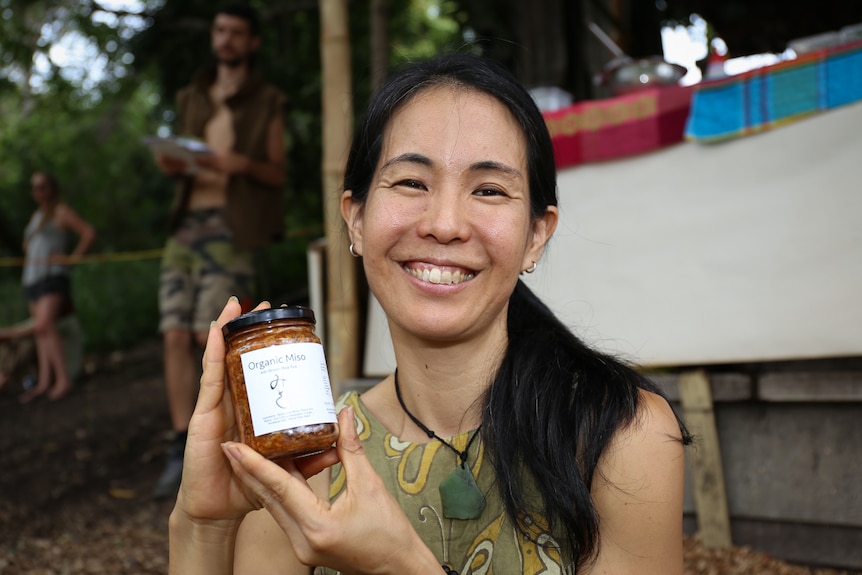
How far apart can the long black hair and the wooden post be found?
1293mm

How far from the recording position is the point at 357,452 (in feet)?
4.67

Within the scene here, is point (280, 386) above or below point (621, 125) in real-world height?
below

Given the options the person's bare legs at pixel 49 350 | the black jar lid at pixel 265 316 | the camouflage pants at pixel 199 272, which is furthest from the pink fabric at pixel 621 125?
the person's bare legs at pixel 49 350

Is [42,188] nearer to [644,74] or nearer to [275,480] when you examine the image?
[644,74]

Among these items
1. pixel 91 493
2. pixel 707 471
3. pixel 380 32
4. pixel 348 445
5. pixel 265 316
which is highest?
pixel 380 32

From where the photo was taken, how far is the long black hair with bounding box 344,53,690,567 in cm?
168

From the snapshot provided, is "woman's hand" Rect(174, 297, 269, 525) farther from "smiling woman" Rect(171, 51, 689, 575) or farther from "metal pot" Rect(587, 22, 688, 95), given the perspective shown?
"metal pot" Rect(587, 22, 688, 95)

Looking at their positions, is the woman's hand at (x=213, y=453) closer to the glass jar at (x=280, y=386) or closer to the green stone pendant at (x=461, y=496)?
the glass jar at (x=280, y=386)

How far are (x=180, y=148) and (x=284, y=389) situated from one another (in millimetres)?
3047

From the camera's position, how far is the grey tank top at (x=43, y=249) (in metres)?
8.01

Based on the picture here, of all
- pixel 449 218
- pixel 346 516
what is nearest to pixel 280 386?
pixel 346 516

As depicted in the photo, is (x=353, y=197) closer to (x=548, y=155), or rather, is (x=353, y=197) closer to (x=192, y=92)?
(x=548, y=155)

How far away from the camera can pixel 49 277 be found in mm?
8039

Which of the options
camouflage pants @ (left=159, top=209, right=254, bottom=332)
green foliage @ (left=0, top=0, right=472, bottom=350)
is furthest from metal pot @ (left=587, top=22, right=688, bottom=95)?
camouflage pants @ (left=159, top=209, right=254, bottom=332)
